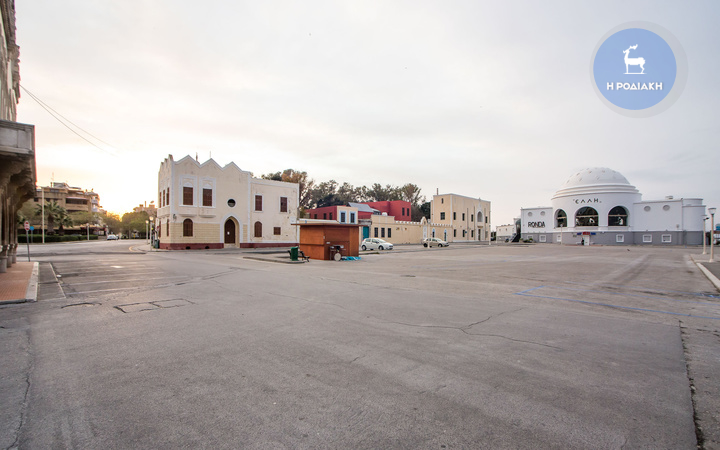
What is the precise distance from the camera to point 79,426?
10.2 ft

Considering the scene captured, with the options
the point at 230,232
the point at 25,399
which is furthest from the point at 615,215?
the point at 25,399

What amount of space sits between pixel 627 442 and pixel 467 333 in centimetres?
326

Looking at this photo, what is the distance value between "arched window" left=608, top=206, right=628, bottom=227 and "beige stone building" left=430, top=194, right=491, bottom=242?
2310cm

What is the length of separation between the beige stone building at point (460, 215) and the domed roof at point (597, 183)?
17.2 meters

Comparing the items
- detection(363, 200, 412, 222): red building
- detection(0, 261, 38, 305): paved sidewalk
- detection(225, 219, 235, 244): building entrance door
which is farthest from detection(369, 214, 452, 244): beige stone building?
detection(0, 261, 38, 305): paved sidewalk

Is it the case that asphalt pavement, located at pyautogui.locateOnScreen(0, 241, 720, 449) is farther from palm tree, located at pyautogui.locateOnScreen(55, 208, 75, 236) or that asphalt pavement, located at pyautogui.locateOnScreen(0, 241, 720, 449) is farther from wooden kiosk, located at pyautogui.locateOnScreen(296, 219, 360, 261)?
palm tree, located at pyautogui.locateOnScreen(55, 208, 75, 236)

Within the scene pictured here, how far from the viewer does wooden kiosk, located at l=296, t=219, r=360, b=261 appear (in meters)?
24.7

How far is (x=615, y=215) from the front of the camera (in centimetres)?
7075

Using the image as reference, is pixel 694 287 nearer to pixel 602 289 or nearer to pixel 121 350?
pixel 602 289

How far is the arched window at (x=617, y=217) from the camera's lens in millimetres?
70438

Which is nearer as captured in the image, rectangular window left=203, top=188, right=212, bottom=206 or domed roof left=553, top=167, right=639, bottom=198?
rectangular window left=203, top=188, right=212, bottom=206

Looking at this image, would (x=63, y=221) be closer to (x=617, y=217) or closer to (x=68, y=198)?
(x=68, y=198)

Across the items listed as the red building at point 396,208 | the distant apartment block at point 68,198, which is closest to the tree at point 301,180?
the red building at point 396,208

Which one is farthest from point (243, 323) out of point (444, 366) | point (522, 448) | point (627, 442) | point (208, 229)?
point (208, 229)
